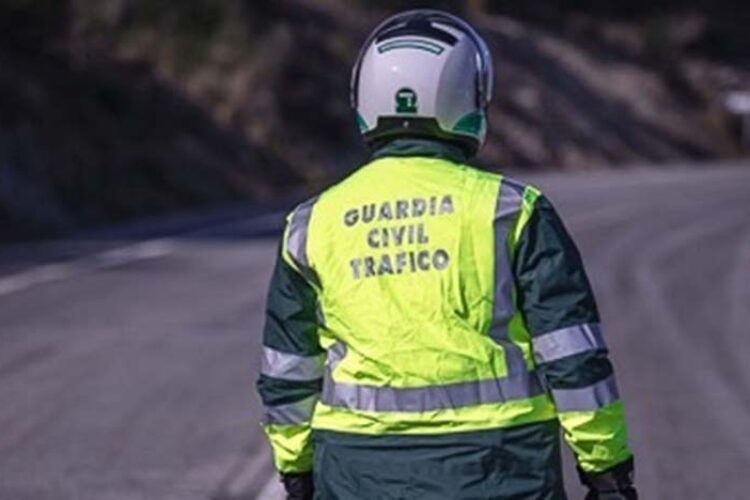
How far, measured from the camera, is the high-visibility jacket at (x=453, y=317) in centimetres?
410

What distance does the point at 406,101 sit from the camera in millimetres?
4254

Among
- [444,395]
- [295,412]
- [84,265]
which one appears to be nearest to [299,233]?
[295,412]

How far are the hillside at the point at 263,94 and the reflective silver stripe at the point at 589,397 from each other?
1047 inches

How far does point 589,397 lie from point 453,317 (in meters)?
0.28

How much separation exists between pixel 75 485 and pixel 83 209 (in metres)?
24.6

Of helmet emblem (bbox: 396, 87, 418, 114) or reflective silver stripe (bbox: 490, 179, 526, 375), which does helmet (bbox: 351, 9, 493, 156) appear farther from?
reflective silver stripe (bbox: 490, 179, 526, 375)


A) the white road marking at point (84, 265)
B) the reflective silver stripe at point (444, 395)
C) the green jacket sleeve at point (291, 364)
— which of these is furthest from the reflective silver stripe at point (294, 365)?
the white road marking at point (84, 265)

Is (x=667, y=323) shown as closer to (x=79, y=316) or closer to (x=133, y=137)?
(x=79, y=316)

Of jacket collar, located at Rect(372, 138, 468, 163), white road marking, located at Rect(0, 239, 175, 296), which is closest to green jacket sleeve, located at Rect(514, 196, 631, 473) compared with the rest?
jacket collar, located at Rect(372, 138, 468, 163)

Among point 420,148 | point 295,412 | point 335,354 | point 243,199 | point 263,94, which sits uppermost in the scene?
point 420,148

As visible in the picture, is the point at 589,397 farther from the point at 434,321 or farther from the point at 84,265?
the point at 84,265

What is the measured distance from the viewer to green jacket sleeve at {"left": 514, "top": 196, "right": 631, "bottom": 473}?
4.08 meters

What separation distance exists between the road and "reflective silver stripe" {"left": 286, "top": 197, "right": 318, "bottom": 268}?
19.0 feet

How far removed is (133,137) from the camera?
127ft
